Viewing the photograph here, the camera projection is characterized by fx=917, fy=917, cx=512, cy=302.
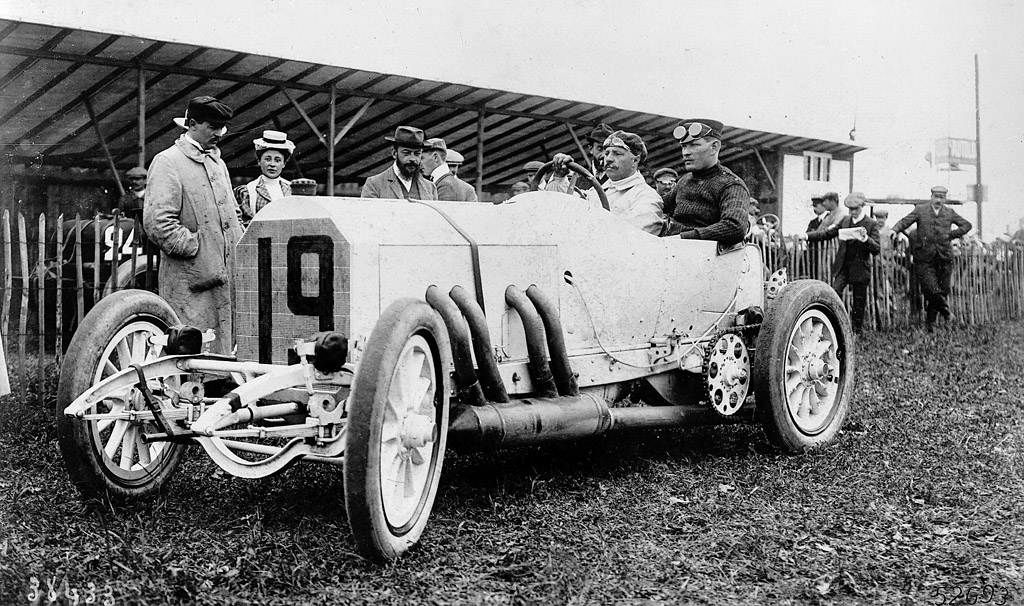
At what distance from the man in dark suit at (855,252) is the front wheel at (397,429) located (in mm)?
10042

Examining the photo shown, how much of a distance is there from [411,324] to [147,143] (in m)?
12.4

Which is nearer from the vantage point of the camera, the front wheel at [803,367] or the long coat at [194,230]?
the front wheel at [803,367]

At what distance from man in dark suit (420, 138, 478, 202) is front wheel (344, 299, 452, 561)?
13.8 feet

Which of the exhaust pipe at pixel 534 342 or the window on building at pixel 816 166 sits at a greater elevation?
the window on building at pixel 816 166

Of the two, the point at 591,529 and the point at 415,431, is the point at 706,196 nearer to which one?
the point at 591,529

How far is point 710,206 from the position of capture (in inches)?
226

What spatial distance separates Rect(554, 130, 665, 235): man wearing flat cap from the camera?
5785mm

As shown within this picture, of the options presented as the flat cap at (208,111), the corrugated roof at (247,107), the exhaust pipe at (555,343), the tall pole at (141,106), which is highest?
the corrugated roof at (247,107)

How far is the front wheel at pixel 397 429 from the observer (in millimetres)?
3137

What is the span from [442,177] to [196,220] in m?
3.04

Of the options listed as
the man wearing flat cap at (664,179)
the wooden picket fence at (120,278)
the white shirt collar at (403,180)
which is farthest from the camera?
the man wearing flat cap at (664,179)

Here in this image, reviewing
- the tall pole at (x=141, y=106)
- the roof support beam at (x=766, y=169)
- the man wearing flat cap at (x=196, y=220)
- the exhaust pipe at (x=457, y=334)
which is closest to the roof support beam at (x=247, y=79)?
the tall pole at (x=141, y=106)

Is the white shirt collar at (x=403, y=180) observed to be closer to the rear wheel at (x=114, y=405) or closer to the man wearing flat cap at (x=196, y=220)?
the man wearing flat cap at (x=196, y=220)

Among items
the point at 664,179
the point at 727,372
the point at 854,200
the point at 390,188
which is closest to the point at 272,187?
the point at 390,188
